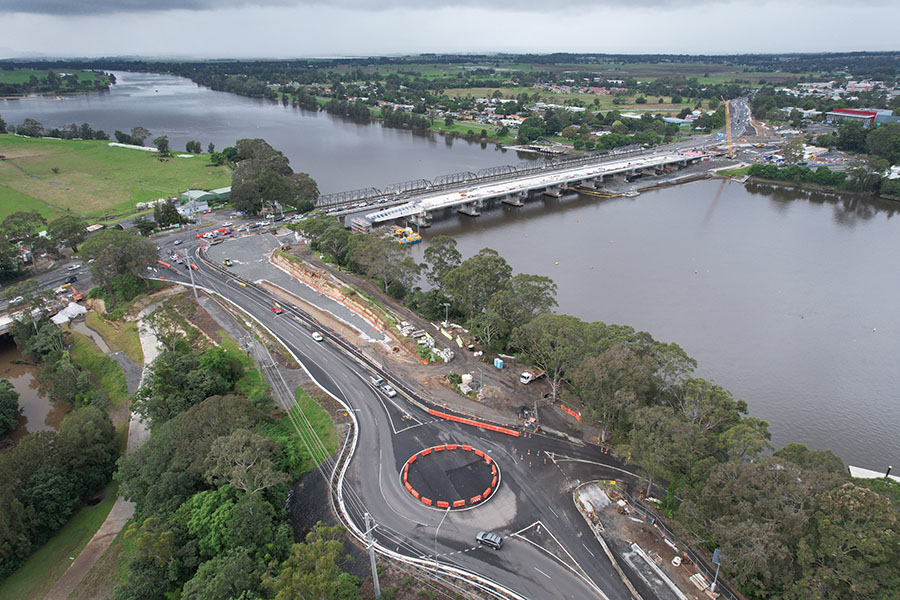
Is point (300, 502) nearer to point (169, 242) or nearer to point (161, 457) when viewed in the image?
point (161, 457)

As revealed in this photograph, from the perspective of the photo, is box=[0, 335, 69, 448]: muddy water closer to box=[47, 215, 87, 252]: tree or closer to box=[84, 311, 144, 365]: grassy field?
box=[84, 311, 144, 365]: grassy field

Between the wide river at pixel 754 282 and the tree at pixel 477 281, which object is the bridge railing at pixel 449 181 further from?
the tree at pixel 477 281

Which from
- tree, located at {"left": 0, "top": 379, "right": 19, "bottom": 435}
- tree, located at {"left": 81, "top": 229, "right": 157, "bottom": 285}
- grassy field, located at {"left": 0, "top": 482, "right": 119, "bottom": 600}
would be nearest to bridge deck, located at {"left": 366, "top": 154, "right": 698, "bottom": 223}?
tree, located at {"left": 81, "top": 229, "right": 157, "bottom": 285}

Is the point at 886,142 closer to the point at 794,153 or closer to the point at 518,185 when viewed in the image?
the point at 794,153

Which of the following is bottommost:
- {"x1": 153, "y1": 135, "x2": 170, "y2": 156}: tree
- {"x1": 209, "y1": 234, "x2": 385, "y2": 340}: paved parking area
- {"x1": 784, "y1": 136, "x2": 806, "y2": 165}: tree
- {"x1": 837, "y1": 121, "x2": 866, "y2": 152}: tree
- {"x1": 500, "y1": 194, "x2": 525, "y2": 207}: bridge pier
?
{"x1": 209, "y1": 234, "x2": 385, "y2": 340}: paved parking area

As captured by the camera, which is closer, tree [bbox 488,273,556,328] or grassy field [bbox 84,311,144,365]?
tree [bbox 488,273,556,328]

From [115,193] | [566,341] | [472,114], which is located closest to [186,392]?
[566,341]
